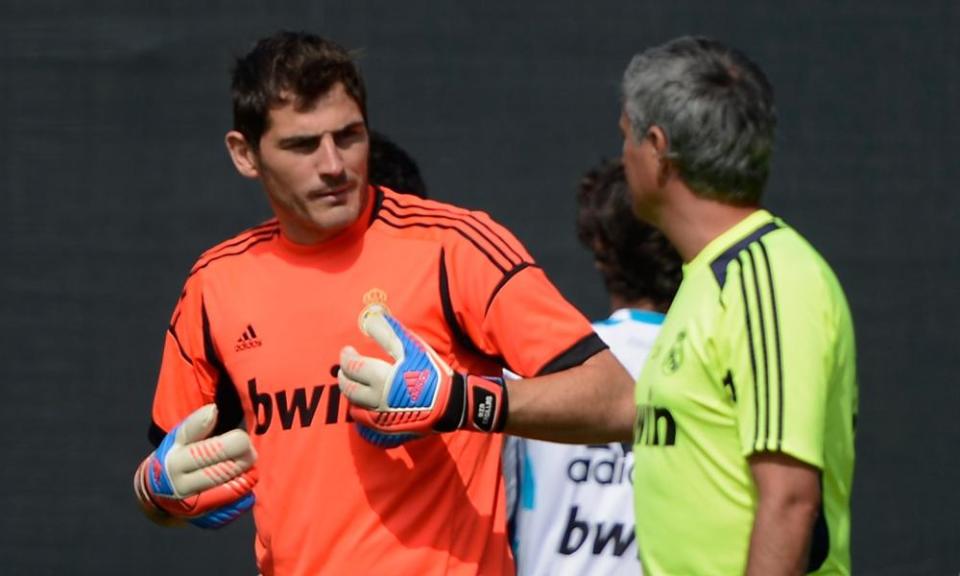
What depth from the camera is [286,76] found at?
9.13ft

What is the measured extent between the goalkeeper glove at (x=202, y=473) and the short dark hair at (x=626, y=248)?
0.80 metres

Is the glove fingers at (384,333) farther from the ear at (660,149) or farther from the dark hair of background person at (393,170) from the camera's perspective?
the dark hair of background person at (393,170)

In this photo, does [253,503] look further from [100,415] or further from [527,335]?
[100,415]

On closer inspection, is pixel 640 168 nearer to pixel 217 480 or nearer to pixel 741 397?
pixel 741 397

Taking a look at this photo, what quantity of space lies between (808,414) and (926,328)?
218cm

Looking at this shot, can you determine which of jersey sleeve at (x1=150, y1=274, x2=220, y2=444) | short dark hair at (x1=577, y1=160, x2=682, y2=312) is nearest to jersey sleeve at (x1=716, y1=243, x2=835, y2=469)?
short dark hair at (x1=577, y1=160, x2=682, y2=312)

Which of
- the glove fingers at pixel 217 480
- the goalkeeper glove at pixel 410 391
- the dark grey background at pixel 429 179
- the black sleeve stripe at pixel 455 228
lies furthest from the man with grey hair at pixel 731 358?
the dark grey background at pixel 429 179

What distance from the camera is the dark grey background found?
13.3 feet

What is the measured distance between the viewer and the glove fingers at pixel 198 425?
2.71m

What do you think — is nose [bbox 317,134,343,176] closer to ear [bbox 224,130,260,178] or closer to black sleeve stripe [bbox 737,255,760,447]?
ear [bbox 224,130,260,178]

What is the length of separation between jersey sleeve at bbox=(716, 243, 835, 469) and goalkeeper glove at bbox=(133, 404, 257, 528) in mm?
922

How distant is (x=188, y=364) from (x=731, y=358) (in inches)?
48.5

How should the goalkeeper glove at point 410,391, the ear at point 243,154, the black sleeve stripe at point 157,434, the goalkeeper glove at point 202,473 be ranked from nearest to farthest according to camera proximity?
the goalkeeper glove at point 410,391, the goalkeeper glove at point 202,473, the ear at point 243,154, the black sleeve stripe at point 157,434

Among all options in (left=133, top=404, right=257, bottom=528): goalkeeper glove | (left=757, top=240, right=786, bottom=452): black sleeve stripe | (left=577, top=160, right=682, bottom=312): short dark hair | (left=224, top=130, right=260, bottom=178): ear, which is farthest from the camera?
(left=577, top=160, right=682, bottom=312): short dark hair
